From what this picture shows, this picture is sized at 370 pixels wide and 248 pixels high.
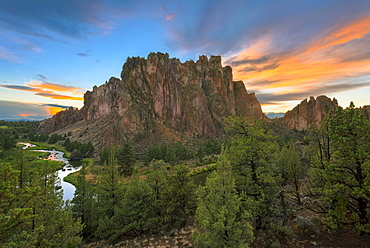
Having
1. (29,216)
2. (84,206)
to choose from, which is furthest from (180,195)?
(29,216)

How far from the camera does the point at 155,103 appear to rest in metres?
143

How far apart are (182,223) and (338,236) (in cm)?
1562

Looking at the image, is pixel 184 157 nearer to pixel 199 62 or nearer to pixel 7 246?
pixel 7 246

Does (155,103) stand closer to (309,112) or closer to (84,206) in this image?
(84,206)

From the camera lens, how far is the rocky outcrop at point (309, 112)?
157 metres

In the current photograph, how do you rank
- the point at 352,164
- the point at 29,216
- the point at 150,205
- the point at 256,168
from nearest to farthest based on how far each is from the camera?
the point at 29,216 → the point at 352,164 → the point at 256,168 → the point at 150,205

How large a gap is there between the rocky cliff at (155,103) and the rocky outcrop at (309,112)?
3726 cm

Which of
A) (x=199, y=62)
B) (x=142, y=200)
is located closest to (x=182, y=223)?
(x=142, y=200)

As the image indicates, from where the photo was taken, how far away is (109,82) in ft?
539

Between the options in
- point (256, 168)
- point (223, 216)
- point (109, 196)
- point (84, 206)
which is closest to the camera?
point (223, 216)

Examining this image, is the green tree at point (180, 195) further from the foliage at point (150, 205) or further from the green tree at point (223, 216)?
the green tree at point (223, 216)

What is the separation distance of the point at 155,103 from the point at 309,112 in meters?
146

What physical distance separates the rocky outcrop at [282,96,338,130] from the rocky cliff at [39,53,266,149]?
3726cm

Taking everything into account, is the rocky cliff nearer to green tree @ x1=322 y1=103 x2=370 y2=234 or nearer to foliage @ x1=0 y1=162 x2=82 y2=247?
foliage @ x1=0 y1=162 x2=82 y2=247
